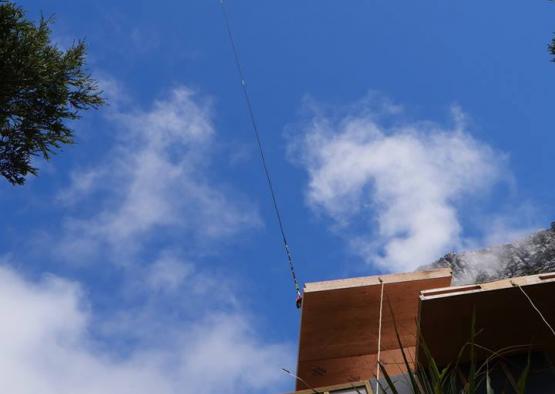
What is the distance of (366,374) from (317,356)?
0.88 m

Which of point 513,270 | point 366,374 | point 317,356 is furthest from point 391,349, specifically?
point 513,270

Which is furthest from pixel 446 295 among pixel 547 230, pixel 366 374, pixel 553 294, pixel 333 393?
pixel 547 230

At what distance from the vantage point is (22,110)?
47.4ft

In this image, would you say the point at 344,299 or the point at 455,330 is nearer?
the point at 455,330

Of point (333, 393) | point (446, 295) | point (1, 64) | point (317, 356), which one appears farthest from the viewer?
point (1, 64)

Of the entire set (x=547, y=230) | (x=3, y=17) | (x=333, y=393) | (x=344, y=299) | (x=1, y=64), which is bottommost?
(x=333, y=393)

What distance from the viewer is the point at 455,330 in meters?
7.41

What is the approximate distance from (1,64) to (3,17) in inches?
49.4

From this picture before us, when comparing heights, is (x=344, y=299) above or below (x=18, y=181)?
below

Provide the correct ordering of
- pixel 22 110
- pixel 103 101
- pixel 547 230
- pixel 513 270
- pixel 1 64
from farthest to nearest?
pixel 547 230, pixel 513 270, pixel 103 101, pixel 22 110, pixel 1 64

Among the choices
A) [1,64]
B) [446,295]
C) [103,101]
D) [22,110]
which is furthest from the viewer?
[103,101]

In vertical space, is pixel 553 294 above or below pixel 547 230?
below

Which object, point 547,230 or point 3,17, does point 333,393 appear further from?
point 547,230

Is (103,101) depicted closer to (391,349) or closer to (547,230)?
(391,349)
